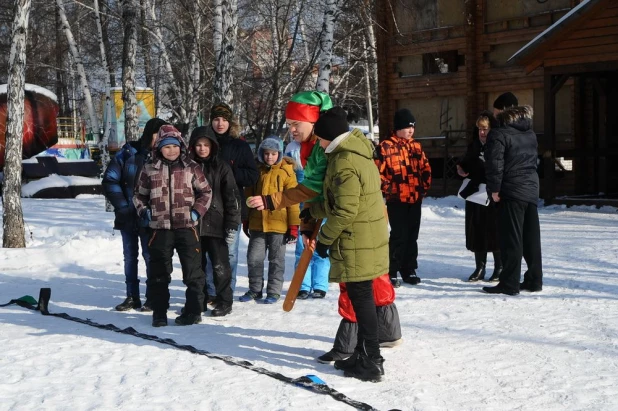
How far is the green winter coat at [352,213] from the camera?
5.14 meters

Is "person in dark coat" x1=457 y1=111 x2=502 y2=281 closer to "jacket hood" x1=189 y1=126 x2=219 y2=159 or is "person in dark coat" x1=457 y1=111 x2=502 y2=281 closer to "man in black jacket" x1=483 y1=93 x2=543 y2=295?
"man in black jacket" x1=483 y1=93 x2=543 y2=295

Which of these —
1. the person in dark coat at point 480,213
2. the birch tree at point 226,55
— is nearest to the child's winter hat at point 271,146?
the person in dark coat at point 480,213

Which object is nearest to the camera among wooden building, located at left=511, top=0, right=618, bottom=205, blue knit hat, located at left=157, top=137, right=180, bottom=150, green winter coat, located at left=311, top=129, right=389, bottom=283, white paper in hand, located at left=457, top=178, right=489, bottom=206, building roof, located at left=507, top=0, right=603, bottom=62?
green winter coat, located at left=311, top=129, right=389, bottom=283

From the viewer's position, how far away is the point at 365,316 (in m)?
5.26

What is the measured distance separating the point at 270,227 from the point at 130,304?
1.46 m

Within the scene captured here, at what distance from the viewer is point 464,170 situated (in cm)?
873

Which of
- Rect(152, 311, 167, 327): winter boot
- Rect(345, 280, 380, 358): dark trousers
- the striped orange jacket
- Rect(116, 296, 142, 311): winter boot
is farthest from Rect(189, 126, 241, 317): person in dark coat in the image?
Rect(345, 280, 380, 358): dark trousers

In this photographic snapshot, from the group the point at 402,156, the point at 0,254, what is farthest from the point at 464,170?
the point at 0,254

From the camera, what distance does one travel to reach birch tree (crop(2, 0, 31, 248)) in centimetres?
1210

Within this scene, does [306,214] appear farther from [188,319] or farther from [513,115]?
[513,115]

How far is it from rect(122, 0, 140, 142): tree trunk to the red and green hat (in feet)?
35.2

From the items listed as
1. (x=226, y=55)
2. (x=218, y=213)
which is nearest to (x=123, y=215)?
(x=218, y=213)

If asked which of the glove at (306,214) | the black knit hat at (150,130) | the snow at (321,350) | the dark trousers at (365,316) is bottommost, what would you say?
the snow at (321,350)

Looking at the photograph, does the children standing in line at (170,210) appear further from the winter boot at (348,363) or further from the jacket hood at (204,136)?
the winter boot at (348,363)
